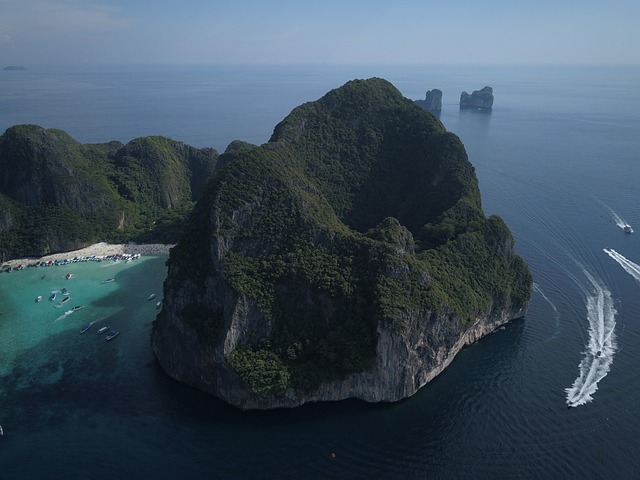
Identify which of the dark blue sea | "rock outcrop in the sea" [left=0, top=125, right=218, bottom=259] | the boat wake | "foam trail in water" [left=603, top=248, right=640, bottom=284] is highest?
"rock outcrop in the sea" [left=0, top=125, right=218, bottom=259]

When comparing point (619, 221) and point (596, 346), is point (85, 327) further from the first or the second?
point (619, 221)

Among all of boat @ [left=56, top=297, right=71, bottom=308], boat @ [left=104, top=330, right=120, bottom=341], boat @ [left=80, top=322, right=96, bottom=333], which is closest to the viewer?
boat @ [left=104, top=330, right=120, bottom=341]

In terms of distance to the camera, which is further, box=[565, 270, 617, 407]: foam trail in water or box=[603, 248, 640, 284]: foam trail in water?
box=[603, 248, 640, 284]: foam trail in water

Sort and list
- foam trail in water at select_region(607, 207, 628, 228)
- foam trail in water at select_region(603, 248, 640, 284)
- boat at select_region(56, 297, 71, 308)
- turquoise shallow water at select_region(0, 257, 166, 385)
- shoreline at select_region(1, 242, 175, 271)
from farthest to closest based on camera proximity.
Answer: foam trail in water at select_region(607, 207, 628, 228) → shoreline at select_region(1, 242, 175, 271) → foam trail in water at select_region(603, 248, 640, 284) → boat at select_region(56, 297, 71, 308) → turquoise shallow water at select_region(0, 257, 166, 385)

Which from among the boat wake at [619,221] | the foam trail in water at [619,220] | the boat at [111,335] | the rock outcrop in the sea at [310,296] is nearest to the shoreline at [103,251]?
the boat at [111,335]

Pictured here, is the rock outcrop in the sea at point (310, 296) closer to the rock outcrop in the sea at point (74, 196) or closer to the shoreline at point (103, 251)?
the shoreline at point (103, 251)

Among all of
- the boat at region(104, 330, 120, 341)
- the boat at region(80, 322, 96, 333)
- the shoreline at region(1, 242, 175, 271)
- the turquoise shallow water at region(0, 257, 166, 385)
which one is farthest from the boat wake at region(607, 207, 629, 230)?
the boat at region(80, 322, 96, 333)

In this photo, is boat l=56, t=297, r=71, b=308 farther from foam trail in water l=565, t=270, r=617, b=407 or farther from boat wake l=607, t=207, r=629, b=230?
boat wake l=607, t=207, r=629, b=230

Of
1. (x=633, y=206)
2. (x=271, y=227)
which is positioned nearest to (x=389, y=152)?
(x=271, y=227)
